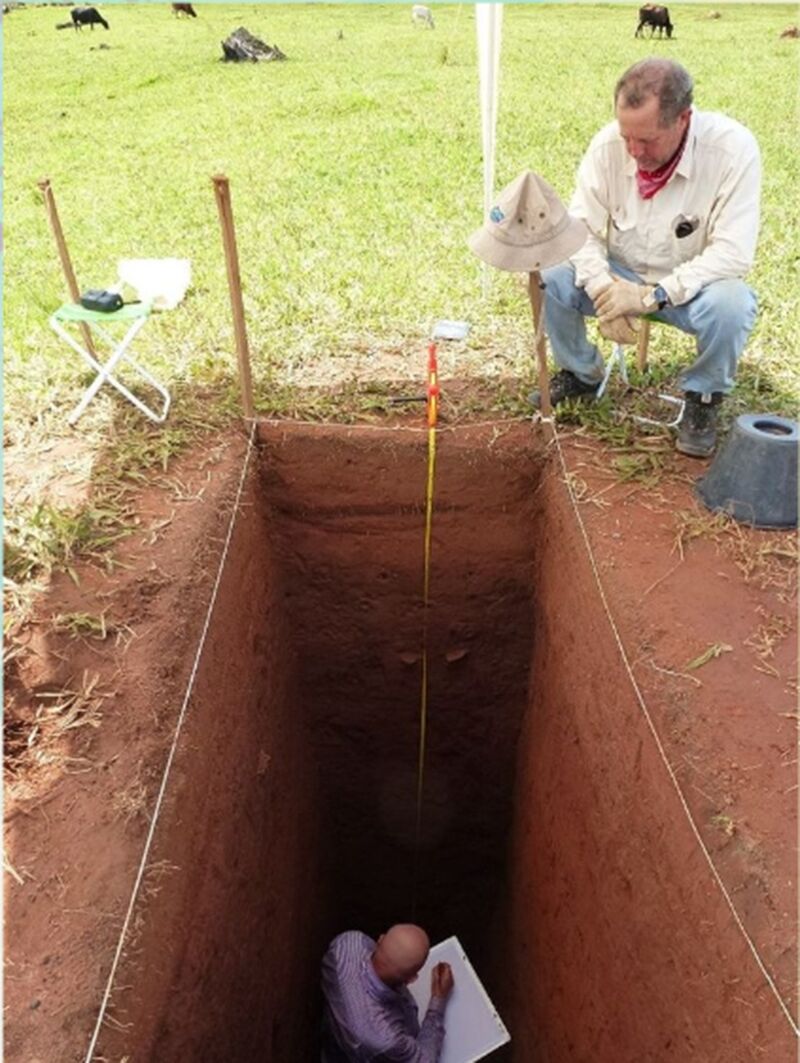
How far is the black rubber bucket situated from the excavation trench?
729mm

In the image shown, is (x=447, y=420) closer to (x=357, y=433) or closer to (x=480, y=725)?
(x=357, y=433)

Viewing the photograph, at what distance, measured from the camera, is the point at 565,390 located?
188 inches

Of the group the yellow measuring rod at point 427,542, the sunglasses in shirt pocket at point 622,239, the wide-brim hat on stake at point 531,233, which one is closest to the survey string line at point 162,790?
the yellow measuring rod at point 427,542

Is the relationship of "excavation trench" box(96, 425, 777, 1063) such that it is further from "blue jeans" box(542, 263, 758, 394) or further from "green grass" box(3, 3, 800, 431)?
"green grass" box(3, 3, 800, 431)

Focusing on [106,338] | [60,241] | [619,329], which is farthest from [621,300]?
[60,241]

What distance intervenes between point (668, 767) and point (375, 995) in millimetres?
1747

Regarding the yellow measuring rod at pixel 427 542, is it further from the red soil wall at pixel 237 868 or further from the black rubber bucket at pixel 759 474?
the black rubber bucket at pixel 759 474

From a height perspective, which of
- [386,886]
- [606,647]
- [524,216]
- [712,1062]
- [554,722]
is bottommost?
[386,886]

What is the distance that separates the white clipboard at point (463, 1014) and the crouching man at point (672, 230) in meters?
2.91

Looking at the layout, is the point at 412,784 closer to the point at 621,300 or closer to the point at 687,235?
the point at 621,300

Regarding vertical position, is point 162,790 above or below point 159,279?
below

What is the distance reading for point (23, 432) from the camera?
15.6 ft

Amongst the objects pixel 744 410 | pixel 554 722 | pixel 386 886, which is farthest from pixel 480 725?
pixel 744 410

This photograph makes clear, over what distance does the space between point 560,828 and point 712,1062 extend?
1495 mm
